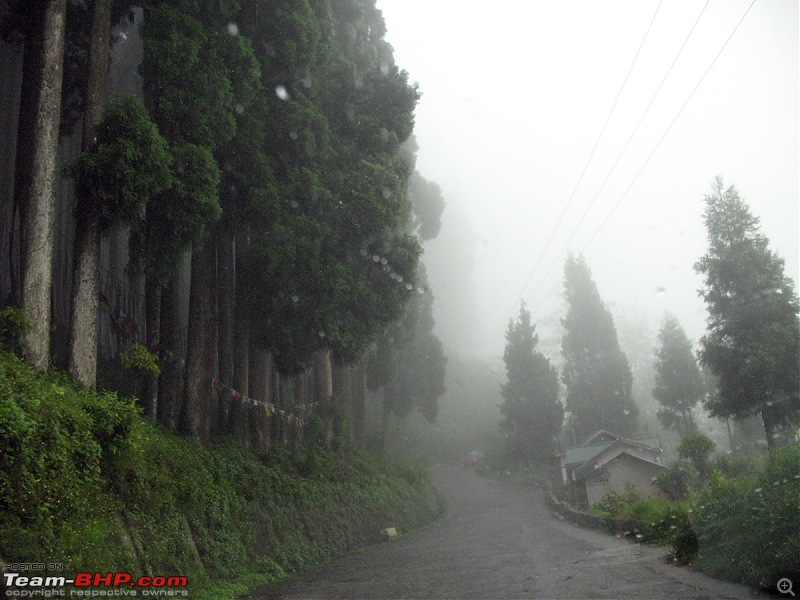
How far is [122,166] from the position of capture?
29.6ft

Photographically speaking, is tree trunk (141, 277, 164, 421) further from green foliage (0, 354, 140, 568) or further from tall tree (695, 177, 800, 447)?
tall tree (695, 177, 800, 447)

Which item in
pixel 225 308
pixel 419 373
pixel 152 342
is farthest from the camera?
pixel 419 373

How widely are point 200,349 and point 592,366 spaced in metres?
38.8

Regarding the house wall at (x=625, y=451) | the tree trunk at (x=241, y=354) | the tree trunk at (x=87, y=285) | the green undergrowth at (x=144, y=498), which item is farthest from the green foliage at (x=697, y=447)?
the tree trunk at (x=87, y=285)

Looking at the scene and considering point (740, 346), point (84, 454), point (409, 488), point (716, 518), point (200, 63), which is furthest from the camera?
point (409, 488)

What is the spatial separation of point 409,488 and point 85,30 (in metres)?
19.5

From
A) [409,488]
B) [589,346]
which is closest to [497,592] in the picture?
[409,488]

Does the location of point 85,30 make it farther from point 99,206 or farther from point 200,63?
point 99,206

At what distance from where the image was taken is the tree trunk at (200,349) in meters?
12.6

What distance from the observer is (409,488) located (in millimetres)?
25250

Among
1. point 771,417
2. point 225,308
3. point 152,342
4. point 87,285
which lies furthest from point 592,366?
point 87,285

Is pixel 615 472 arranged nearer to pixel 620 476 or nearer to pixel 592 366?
pixel 620 476

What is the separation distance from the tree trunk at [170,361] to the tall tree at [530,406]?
3854 centimetres

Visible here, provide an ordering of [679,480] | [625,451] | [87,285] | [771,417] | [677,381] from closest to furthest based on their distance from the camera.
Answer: [87,285], [679,480], [771,417], [625,451], [677,381]
